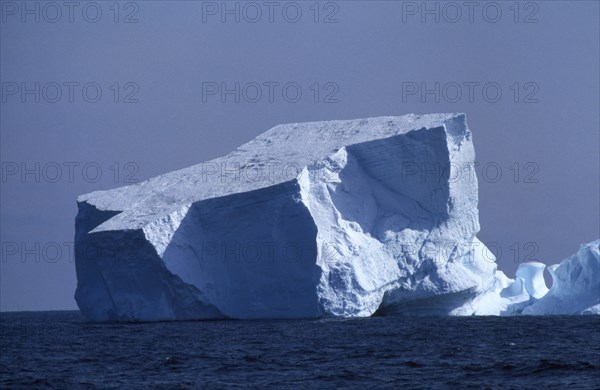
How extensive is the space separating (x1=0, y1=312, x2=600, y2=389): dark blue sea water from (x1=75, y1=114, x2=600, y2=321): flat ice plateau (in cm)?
74

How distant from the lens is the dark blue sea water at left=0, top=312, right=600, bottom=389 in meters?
11.8

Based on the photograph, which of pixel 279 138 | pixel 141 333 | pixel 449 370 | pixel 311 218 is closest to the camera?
pixel 449 370

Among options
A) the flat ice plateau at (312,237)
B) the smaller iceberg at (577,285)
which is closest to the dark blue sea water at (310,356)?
the flat ice plateau at (312,237)

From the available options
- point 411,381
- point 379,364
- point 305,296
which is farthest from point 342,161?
point 411,381

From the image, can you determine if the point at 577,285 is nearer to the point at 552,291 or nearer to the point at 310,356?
the point at 552,291

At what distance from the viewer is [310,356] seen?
46.9ft

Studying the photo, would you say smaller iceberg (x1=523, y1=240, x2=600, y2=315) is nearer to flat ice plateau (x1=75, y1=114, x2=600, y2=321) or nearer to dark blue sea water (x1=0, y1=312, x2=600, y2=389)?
flat ice plateau (x1=75, y1=114, x2=600, y2=321)

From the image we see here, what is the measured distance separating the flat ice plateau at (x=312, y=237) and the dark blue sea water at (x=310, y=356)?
74cm

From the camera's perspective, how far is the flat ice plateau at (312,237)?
20.9 m

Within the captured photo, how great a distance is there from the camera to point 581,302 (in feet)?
76.4

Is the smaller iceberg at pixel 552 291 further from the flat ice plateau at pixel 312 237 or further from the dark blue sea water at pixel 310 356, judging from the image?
the dark blue sea water at pixel 310 356

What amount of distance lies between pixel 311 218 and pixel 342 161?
184 cm

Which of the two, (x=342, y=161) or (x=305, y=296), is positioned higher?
(x=342, y=161)

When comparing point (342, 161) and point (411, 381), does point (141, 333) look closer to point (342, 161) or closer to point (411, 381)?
point (342, 161)
